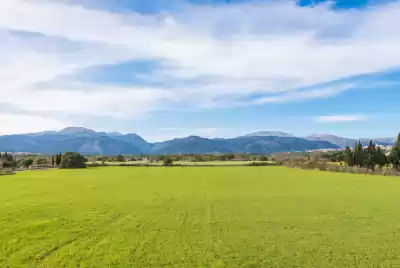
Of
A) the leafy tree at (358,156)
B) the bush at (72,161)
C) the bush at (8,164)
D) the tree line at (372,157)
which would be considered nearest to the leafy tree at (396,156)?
the tree line at (372,157)

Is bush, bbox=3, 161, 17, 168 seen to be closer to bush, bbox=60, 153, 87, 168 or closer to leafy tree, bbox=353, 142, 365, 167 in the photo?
bush, bbox=60, 153, 87, 168

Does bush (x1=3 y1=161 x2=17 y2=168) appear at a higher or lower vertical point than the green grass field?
higher

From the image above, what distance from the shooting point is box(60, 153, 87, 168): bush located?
95.8 metres

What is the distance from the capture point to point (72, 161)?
96625 millimetres

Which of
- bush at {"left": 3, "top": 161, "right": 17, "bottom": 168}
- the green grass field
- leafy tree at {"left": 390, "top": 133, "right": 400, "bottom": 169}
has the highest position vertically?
leafy tree at {"left": 390, "top": 133, "right": 400, "bottom": 169}

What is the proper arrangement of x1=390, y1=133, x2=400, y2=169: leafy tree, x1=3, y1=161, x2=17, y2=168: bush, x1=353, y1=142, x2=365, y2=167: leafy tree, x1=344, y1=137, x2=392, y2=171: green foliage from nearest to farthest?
x1=390, y1=133, x2=400, y2=169: leafy tree
x1=344, y1=137, x2=392, y2=171: green foliage
x1=353, y1=142, x2=365, y2=167: leafy tree
x1=3, y1=161, x2=17, y2=168: bush

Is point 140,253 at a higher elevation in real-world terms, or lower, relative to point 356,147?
lower

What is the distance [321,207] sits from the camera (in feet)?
85.2

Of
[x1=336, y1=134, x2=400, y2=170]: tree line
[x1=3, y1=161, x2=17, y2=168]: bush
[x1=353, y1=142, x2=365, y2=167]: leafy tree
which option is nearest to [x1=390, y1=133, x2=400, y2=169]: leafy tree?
[x1=336, y1=134, x2=400, y2=170]: tree line

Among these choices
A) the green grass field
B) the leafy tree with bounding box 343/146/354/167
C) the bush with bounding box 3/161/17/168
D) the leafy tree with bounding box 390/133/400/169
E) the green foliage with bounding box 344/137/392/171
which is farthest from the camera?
the bush with bounding box 3/161/17/168

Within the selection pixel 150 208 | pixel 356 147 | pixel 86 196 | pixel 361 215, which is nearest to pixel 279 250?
pixel 361 215

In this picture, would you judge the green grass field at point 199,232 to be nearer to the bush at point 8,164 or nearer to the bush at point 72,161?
the bush at point 72,161

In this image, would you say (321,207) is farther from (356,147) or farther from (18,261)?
(356,147)

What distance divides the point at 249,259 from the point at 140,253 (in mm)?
3419
